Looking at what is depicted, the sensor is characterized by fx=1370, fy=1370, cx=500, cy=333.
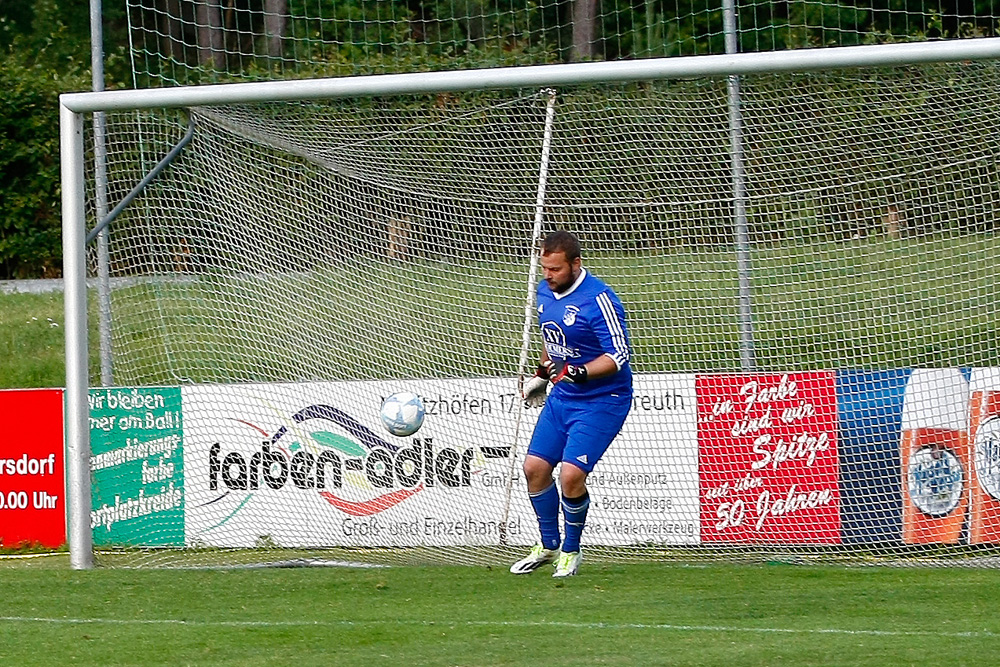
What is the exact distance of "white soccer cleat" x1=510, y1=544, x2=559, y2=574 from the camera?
305 inches

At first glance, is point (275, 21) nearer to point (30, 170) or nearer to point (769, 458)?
point (30, 170)

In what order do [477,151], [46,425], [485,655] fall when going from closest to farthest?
[485,655]
[477,151]
[46,425]

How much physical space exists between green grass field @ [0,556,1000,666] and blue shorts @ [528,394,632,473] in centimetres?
69

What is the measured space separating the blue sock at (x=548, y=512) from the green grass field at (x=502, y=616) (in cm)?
27

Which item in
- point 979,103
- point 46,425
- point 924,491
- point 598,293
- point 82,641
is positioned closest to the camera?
point 82,641

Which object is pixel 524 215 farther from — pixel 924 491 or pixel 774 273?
pixel 924 491

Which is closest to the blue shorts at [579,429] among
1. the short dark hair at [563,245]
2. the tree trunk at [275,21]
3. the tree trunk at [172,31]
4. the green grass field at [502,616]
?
the green grass field at [502,616]

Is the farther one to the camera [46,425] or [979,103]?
[46,425]

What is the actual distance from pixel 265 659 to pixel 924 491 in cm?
464

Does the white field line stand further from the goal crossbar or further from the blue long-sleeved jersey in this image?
the goal crossbar

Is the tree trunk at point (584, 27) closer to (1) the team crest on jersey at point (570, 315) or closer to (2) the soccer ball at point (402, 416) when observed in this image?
(2) the soccer ball at point (402, 416)

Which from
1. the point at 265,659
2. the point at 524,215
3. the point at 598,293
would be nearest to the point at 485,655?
the point at 265,659

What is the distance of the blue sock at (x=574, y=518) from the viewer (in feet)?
24.7

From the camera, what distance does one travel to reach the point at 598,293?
7.39 m
